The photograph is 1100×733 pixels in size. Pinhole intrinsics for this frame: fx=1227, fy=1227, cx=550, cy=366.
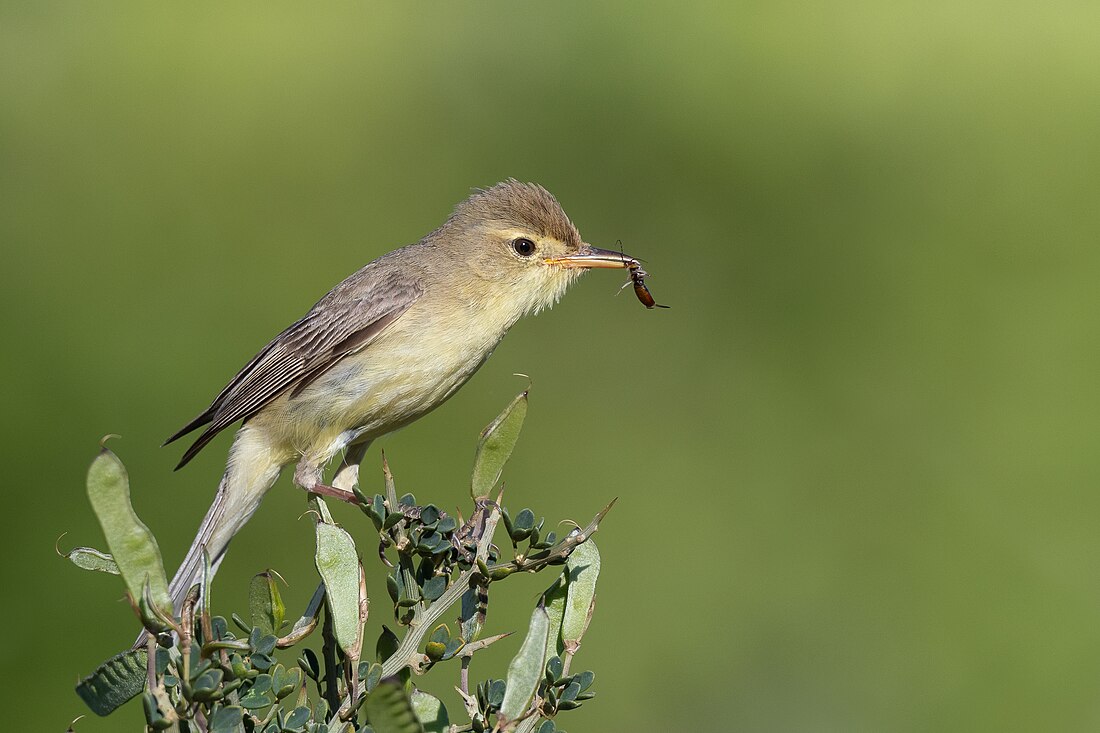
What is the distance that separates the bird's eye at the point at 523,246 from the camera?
3848 millimetres

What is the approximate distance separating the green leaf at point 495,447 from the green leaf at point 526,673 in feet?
1.32

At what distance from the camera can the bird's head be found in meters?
3.76

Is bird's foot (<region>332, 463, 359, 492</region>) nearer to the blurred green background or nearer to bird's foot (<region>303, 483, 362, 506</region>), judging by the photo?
bird's foot (<region>303, 483, 362, 506</region>)

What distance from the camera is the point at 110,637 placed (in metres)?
4.18

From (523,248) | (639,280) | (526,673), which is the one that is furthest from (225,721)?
(639,280)

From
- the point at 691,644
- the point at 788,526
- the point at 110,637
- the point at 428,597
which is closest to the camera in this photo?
the point at 428,597

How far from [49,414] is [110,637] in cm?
98

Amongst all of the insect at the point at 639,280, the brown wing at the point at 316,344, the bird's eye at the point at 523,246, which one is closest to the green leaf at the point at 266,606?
the brown wing at the point at 316,344

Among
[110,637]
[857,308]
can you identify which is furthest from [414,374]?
[857,308]

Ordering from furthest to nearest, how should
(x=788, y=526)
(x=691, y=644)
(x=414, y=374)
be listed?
(x=788, y=526), (x=691, y=644), (x=414, y=374)

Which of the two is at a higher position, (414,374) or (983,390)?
(414,374)

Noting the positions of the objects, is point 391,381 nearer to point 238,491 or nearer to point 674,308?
point 238,491

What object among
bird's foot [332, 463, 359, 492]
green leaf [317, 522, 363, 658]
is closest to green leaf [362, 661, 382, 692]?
green leaf [317, 522, 363, 658]

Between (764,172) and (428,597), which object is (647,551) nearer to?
(764,172)
